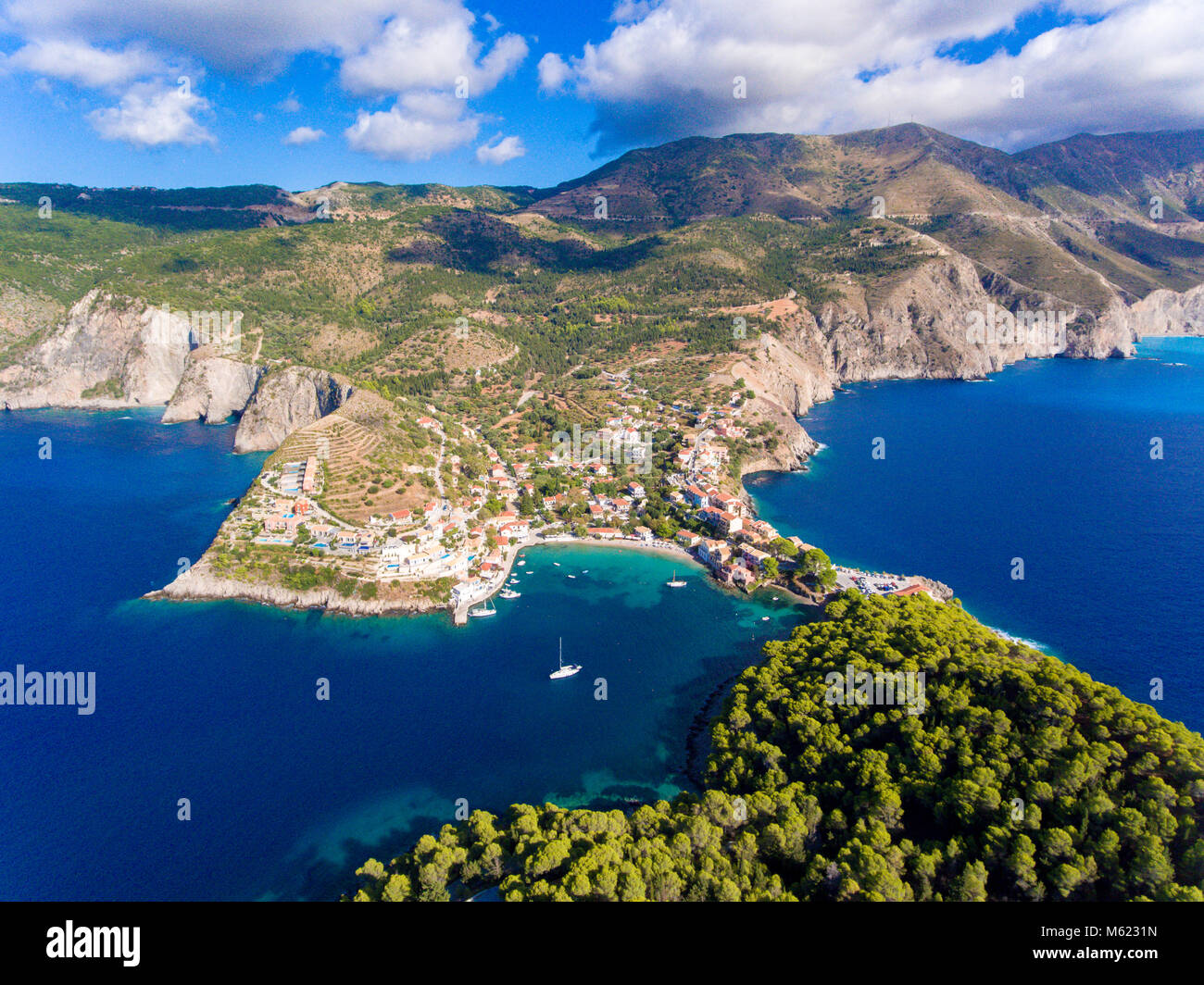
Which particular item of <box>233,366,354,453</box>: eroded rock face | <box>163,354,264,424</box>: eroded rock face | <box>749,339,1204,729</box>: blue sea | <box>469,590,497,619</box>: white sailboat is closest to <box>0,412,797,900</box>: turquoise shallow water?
<box>469,590,497,619</box>: white sailboat

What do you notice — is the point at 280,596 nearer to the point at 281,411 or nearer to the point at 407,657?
the point at 407,657

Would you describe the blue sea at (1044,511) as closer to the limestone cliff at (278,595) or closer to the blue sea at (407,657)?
the blue sea at (407,657)

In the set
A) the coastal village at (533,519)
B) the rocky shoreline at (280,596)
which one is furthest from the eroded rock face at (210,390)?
the rocky shoreline at (280,596)

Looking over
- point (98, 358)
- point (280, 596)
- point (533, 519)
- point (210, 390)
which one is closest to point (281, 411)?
point (210, 390)

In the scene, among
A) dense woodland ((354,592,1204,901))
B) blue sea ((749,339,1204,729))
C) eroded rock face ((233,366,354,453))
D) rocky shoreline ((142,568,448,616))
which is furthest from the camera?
eroded rock face ((233,366,354,453))

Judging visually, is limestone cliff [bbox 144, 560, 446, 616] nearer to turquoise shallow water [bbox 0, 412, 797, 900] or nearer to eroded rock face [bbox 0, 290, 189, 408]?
turquoise shallow water [bbox 0, 412, 797, 900]

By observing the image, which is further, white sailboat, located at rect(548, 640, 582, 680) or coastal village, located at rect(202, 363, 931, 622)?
coastal village, located at rect(202, 363, 931, 622)

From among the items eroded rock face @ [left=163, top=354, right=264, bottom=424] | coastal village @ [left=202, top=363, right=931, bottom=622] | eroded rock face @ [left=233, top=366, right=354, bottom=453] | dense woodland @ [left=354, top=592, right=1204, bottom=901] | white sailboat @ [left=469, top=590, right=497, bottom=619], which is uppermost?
eroded rock face @ [left=163, top=354, right=264, bottom=424]
